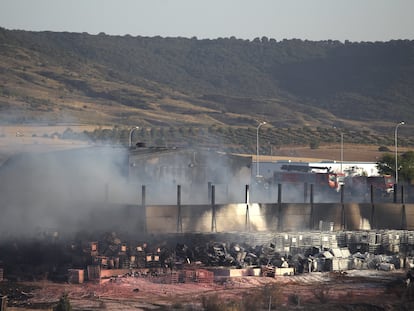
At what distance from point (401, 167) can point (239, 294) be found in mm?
45251

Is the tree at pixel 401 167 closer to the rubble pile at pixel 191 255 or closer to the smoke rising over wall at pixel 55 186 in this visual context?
the smoke rising over wall at pixel 55 186

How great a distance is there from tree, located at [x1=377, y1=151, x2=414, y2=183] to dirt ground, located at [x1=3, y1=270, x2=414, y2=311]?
3830 centimetres

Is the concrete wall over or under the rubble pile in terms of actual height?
over

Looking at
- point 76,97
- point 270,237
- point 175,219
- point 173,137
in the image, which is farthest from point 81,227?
point 76,97

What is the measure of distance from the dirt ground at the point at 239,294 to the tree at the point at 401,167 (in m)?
38.3

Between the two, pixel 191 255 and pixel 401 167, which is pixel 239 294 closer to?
pixel 191 255

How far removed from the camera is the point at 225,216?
46.6 meters

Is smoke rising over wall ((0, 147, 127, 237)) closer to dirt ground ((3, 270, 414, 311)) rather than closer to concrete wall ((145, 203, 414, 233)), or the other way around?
concrete wall ((145, 203, 414, 233))

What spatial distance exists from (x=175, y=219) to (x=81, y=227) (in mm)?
4155

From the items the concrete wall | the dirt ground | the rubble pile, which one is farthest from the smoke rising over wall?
the dirt ground

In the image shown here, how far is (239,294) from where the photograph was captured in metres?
36.1

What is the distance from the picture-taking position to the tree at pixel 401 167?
258 ft

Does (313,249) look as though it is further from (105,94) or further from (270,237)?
(105,94)

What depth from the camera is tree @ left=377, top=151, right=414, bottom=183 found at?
78.7 metres
